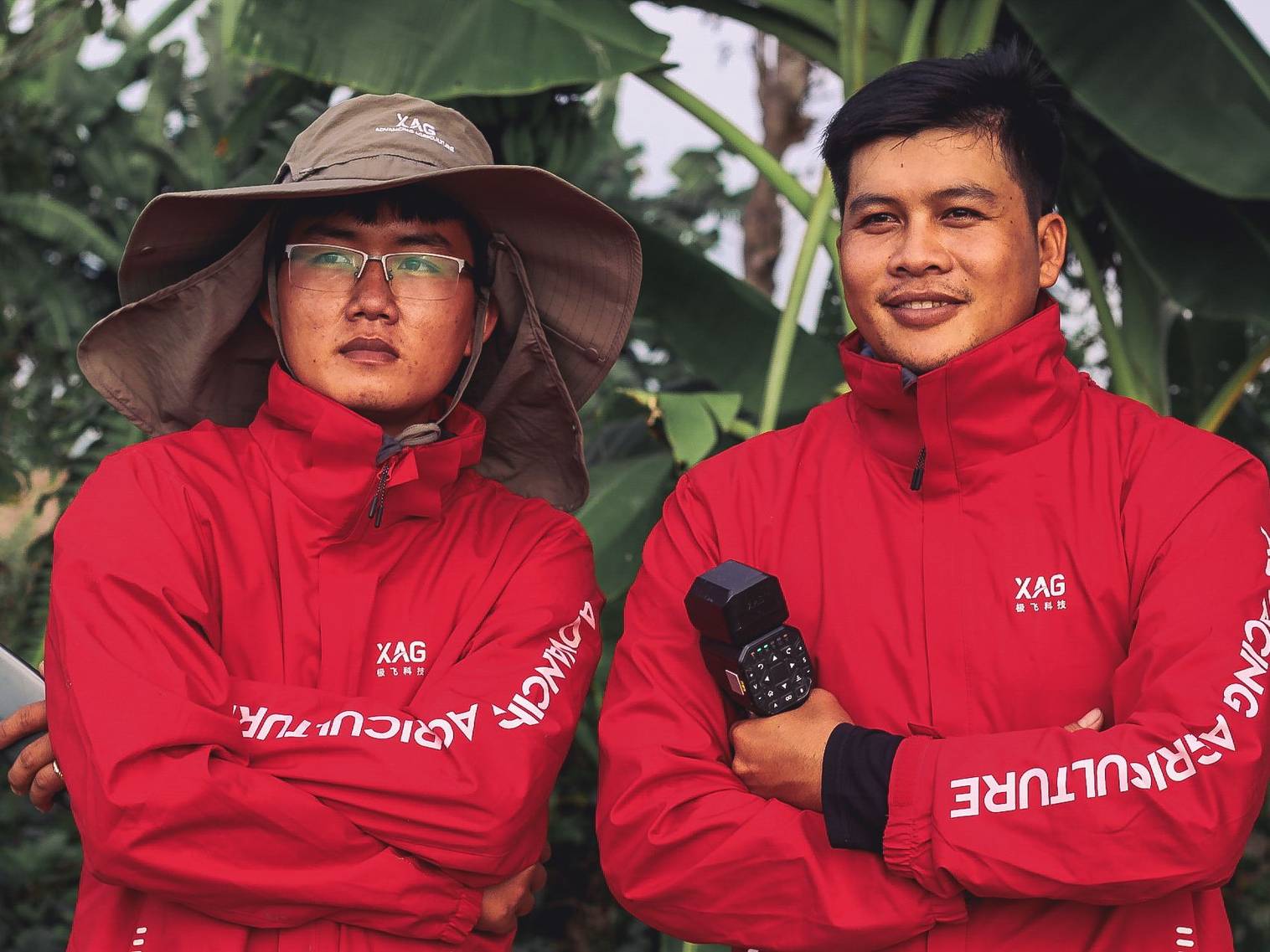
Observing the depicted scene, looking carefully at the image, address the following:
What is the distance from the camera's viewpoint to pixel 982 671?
6.95 ft

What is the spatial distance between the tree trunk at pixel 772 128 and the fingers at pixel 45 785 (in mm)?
6086

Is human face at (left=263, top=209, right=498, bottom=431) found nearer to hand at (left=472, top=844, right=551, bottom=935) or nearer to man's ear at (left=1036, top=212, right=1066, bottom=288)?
hand at (left=472, top=844, right=551, bottom=935)

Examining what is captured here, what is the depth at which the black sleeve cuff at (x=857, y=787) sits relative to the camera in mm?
1967

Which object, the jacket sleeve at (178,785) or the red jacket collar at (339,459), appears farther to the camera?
the red jacket collar at (339,459)

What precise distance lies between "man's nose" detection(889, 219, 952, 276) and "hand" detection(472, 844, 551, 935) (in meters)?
1.20

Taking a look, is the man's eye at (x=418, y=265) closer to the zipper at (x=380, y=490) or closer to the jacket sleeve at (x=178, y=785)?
the zipper at (x=380, y=490)

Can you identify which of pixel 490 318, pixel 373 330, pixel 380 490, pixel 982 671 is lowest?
pixel 982 671

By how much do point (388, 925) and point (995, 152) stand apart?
62.4 inches

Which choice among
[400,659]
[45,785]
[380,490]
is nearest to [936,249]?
[380,490]

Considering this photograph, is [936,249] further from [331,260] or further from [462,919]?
[462,919]

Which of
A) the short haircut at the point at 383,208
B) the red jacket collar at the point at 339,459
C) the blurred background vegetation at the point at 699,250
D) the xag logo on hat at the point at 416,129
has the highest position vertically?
the blurred background vegetation at the point at 699,250

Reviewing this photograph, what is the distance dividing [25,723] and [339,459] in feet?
2.43

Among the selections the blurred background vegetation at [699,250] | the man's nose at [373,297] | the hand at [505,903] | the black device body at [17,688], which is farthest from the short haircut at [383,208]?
the blurred background vegetation at [699,250]

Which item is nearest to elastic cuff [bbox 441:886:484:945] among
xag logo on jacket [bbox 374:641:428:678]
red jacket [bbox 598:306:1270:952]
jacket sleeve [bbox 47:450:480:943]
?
jacket sleeve [bbox 47:450:480:943]
